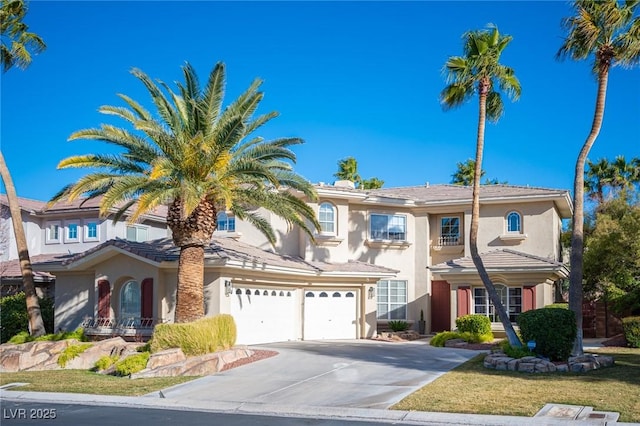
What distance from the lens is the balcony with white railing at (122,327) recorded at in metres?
23.5

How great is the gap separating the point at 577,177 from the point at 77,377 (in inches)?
575

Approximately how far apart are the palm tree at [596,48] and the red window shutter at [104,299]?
1554cm

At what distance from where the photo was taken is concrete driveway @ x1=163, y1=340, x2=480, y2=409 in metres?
14.9

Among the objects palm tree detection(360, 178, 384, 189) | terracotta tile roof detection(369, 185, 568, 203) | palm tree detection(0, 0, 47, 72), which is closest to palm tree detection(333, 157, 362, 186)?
palm tree detection(360, 178, 384, 189)

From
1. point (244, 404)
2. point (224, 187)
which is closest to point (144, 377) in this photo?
point (244, 404)

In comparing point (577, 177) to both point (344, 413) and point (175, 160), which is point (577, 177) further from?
point (175, 160)

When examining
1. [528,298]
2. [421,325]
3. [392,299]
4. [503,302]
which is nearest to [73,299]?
[392,299]

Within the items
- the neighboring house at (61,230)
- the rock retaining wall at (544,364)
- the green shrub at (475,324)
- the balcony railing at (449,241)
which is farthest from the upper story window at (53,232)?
the rock retaining wall at (544,364)

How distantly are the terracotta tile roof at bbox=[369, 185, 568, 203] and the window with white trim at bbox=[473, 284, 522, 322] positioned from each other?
437 cm

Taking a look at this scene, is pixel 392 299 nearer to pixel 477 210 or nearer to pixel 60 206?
pixel 477 210

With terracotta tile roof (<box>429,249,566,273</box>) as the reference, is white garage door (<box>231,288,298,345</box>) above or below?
below

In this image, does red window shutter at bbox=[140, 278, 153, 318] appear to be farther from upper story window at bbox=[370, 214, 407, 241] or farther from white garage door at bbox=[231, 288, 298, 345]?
upper story window at bbox=[370, 214, 407, 241]

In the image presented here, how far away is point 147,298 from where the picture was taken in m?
24.0

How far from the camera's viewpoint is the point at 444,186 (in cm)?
3597
